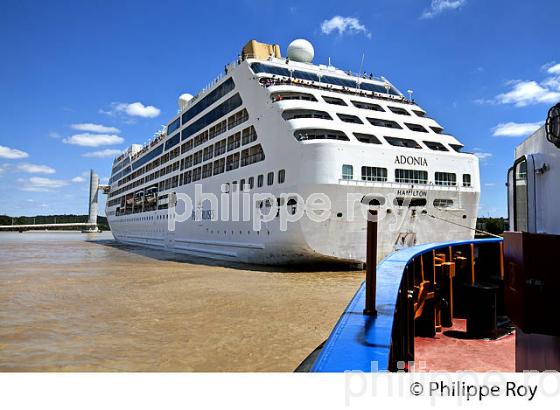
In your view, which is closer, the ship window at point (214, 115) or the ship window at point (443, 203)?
the ship window at point (443, 203)

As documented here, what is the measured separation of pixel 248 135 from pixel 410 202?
9.88 metres

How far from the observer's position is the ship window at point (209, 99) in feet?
86.8

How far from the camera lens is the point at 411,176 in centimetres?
1833

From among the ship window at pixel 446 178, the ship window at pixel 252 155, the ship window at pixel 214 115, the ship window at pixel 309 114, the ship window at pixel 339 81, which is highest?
the ship window at pixel 339 81

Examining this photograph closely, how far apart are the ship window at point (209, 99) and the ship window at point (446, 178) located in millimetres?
14072

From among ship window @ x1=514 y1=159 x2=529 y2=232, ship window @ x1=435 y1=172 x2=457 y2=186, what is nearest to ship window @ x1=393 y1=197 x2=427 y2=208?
ship window @ x1=435 y1=172 x2=457 y2=186

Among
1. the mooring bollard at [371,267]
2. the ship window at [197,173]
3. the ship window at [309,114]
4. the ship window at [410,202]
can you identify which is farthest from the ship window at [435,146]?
the mooring bollard at [371,267]

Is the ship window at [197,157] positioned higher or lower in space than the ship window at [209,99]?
lower

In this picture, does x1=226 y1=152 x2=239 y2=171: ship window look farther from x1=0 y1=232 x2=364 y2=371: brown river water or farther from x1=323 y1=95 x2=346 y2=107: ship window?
x1=0 y1=232 x2=364 y2=371: brown river water

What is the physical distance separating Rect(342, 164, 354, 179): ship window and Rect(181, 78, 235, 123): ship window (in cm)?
1200

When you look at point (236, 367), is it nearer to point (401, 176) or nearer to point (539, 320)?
point (539, 320)

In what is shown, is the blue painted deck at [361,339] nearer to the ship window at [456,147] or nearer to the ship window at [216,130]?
the ship window at [456,147]
